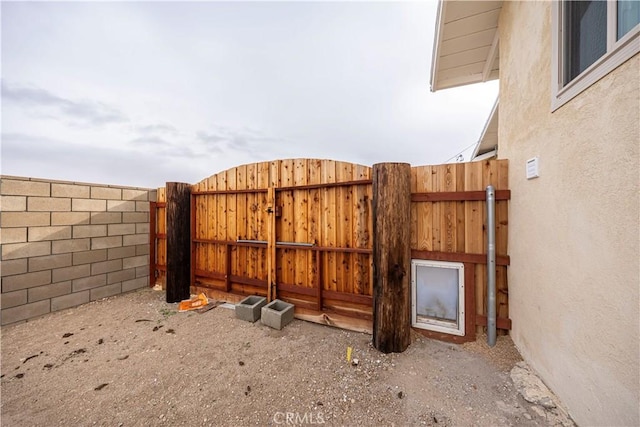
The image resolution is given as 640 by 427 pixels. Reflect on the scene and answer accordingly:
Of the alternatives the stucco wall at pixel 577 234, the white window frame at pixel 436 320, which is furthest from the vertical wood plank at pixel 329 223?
the stucco wall at pixel 577 234

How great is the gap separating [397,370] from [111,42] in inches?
269

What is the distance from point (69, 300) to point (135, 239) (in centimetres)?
129

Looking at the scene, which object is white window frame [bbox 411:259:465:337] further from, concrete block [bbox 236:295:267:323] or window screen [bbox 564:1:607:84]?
concrete block [bbox 236:295:267:323]

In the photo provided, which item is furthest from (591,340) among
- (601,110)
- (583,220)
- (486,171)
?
(486,171)

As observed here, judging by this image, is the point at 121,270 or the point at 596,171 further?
the point at 121,270

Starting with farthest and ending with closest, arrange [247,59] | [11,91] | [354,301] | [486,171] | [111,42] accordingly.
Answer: [247,59], [11,91], [111,42], [354,301], [486,171]

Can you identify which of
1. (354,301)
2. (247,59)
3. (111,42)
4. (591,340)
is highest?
(247,59)

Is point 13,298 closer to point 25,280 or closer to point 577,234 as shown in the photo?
point 25,280

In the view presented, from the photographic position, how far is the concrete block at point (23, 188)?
2.99 meters

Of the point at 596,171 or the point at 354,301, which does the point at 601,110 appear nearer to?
the point at 596,171

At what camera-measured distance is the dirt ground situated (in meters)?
1.67

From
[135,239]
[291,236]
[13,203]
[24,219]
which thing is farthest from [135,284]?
[291,236]

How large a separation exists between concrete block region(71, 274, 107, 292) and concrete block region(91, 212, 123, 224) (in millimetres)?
963

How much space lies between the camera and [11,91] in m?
4.66
